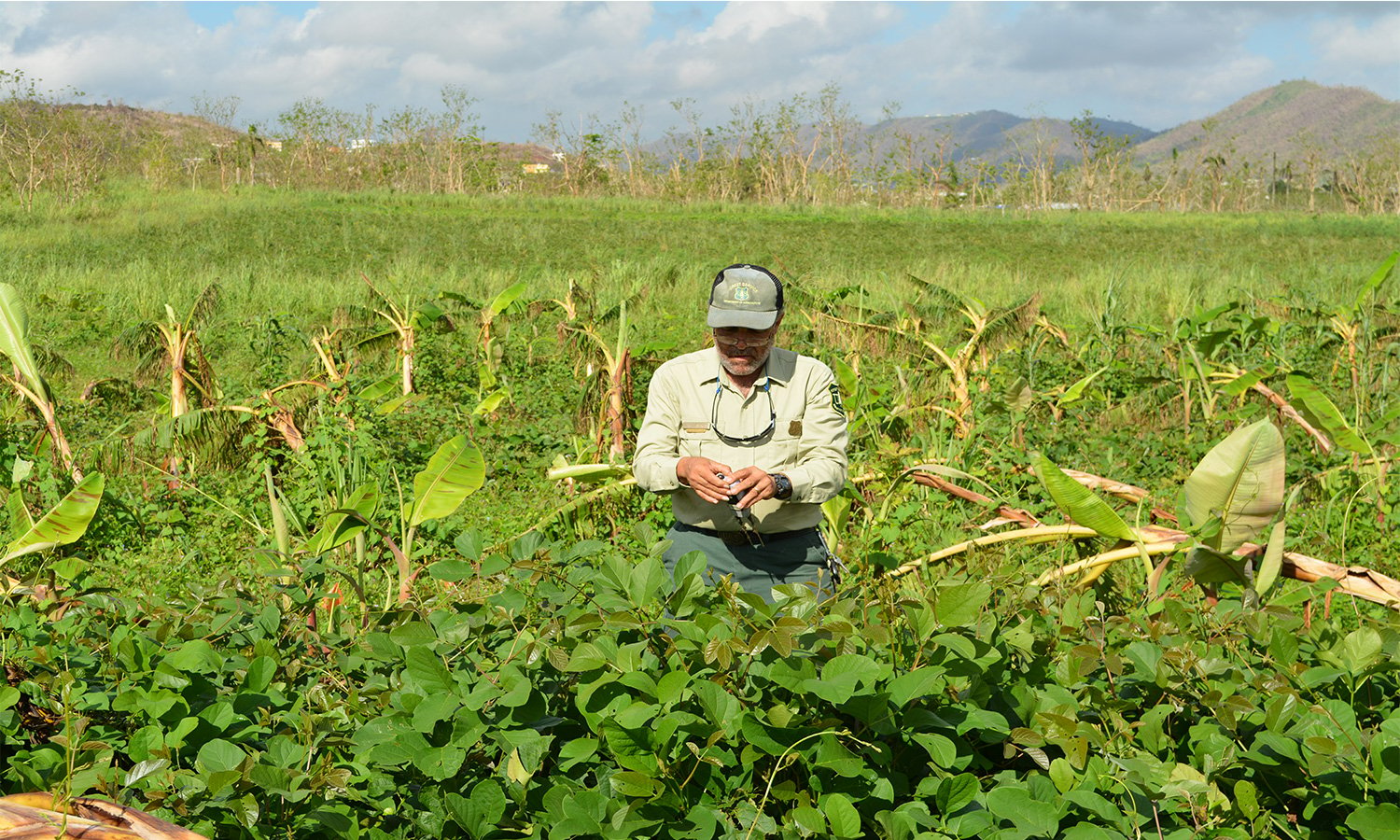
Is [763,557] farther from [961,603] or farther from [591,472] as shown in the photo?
[961,603]

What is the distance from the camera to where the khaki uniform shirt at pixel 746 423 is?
2324mm

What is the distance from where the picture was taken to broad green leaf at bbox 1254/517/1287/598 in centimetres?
168

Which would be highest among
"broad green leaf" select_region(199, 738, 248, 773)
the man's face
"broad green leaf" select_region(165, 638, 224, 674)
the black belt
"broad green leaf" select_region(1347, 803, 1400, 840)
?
the man's face

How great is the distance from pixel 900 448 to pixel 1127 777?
2883 mm

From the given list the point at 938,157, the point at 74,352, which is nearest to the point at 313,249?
the point at 74,352

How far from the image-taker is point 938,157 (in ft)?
110

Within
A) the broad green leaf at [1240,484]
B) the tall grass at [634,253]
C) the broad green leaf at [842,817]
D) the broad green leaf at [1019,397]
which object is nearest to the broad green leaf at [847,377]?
→ the broad green leaf at [1019,397]

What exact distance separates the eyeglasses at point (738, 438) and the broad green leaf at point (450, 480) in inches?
20.9

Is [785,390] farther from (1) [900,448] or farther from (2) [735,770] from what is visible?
(1) [900,448]

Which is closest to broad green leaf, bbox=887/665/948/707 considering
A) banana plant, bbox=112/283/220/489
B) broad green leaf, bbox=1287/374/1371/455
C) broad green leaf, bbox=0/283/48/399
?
broad green leaf, bbox=1287/374/1371/455

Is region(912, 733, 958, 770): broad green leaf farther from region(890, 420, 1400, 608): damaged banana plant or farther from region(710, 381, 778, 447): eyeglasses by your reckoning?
region(710, 381, 778, 447): eyeglasses

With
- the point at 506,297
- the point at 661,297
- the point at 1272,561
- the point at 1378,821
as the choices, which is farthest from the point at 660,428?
the point at 661,297

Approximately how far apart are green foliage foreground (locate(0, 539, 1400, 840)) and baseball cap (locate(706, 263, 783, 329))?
81cm

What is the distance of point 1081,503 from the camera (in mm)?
1857
